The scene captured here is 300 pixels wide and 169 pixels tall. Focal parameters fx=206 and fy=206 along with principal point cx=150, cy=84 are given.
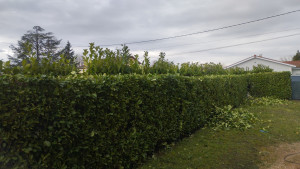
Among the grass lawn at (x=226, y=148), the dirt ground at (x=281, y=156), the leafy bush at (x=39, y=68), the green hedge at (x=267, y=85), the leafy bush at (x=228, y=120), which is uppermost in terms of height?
the leafy bush at (x=39, y=68)

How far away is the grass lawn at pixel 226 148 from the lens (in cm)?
443

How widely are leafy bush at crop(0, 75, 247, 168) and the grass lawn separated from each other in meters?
0.45

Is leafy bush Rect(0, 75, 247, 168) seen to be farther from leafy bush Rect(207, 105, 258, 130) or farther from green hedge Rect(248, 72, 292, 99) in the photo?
green hedge Rect(248, 72, 292, 99)

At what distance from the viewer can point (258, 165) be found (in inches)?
174

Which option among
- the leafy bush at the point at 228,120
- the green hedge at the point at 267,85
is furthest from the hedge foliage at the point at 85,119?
the green hedge at the point at 267,85

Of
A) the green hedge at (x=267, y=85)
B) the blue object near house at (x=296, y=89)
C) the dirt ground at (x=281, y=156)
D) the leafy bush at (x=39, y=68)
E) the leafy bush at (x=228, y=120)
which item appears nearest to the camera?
the leafy bush at (x=39, y=68)

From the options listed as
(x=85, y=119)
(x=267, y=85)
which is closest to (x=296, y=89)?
(x=267, y=85)

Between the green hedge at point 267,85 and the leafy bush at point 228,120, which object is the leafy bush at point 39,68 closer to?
the leafy bush at point 228,120

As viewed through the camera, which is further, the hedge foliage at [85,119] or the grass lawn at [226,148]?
the grass lawn at [226,148]

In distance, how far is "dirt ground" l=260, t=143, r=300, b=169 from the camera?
440cm

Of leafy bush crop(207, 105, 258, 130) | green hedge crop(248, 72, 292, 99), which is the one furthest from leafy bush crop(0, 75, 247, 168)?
green hedge crop(248, 72, 292, 99)

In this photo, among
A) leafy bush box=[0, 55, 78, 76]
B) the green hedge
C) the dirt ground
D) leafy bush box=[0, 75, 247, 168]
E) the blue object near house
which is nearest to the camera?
leafy bush box=[0, 75, 247, 168]

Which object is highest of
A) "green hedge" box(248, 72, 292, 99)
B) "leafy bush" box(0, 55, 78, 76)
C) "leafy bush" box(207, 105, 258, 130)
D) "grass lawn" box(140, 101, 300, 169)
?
"leafy bush" box(0, 55, 78, 76)

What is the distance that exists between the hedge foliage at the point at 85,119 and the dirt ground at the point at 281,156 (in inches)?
86.1
